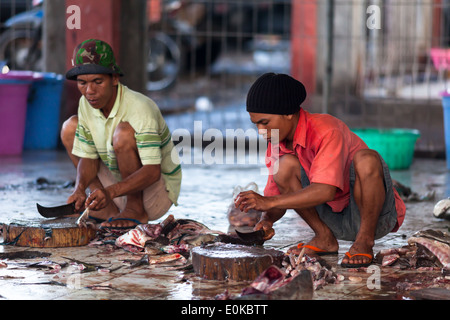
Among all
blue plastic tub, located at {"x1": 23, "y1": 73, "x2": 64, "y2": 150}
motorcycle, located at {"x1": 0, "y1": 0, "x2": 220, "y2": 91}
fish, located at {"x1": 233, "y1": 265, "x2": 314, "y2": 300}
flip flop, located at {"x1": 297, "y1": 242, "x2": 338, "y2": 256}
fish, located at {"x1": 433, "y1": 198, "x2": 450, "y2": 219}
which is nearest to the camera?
fish, located at {"x1": 233, "y1": 265, "x2": 314, "y2": 300}

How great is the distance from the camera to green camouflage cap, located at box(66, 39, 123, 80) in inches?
170

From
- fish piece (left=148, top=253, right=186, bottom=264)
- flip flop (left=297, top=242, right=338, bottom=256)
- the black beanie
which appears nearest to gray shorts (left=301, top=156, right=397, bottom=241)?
flip flop (left=297, top=242, right=338, bottom=256)

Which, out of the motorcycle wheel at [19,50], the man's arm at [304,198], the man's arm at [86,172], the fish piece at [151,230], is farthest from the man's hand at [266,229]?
the motorcycle wheel at [19,50]

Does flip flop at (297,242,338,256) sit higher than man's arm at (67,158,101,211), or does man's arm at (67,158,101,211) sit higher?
man's arm at (67,158,101,211)

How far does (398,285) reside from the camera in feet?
11.1

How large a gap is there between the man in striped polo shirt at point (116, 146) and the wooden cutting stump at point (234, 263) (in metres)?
0.82

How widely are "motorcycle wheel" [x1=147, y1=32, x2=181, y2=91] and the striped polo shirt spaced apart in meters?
8.38

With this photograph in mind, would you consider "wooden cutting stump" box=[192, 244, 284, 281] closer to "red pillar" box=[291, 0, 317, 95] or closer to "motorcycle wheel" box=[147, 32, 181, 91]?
"red pillar" box=[291, 0, 317, 95]

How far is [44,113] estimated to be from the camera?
26.5ft

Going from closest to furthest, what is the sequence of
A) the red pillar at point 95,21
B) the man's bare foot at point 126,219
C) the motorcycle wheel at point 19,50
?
1. the man's bare foot at point 126,219
2. the red pillar at point 95,21
3. the motorcycle wheel at point 19,50

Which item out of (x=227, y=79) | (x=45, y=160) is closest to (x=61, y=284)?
(x=45, y=160)

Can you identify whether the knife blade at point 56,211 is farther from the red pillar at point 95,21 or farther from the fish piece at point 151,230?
the red pillar at point 95,21

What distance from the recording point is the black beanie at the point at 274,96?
11.9 feet
